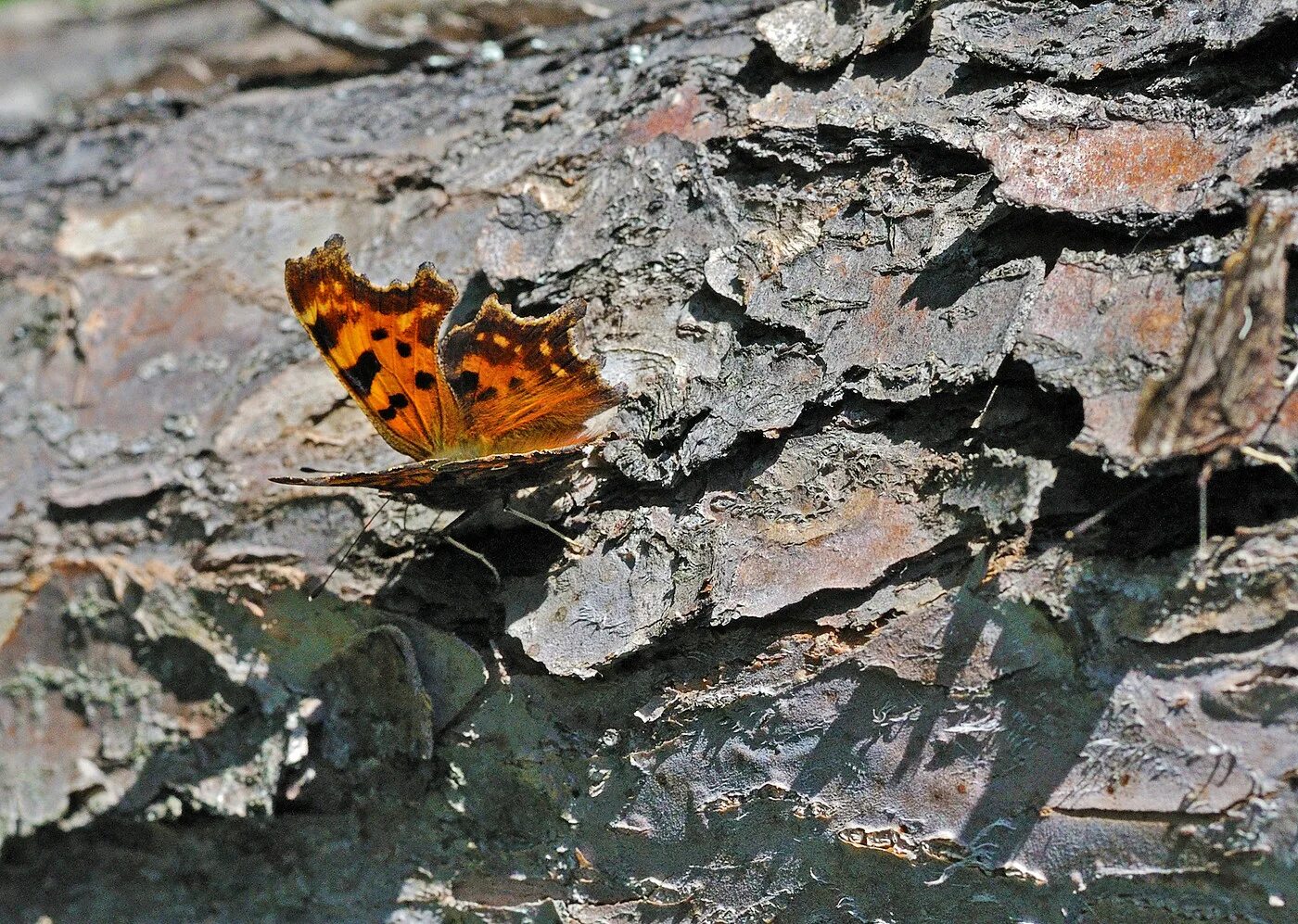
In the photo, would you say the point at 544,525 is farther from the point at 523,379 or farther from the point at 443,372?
the point at 443,372

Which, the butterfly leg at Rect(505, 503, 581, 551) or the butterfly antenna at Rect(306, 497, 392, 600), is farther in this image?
the butterfly antenna at Rect(306, 497, 392, 600)

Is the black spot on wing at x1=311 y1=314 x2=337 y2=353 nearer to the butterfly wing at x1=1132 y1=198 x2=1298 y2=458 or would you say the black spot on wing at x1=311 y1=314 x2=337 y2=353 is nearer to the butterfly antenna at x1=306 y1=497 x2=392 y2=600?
the butterfly antenna at x1=306 y1=497 x2=392 y2=600

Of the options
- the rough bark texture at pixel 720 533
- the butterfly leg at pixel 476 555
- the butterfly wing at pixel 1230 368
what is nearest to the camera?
the butterfly wing at pixel 1230 368

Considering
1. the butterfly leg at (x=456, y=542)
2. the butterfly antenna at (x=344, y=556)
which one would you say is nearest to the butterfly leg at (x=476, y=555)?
the butterfly leg at (x=456, y=542)

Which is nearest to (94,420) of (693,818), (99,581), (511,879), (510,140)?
(99,581)

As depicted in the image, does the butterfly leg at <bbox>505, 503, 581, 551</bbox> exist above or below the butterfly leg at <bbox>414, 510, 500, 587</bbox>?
above

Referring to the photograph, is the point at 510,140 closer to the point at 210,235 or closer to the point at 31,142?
the point at 210,235

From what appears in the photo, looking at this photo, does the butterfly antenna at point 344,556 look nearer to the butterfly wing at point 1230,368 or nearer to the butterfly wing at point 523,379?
the butterfly wing at point 523,379

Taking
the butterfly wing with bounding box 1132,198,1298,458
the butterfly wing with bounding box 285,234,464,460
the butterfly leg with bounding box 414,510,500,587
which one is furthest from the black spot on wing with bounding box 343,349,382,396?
the butterfly wing with bounding box 1132,198,1298,458

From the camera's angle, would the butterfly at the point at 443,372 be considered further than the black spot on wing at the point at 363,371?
No
